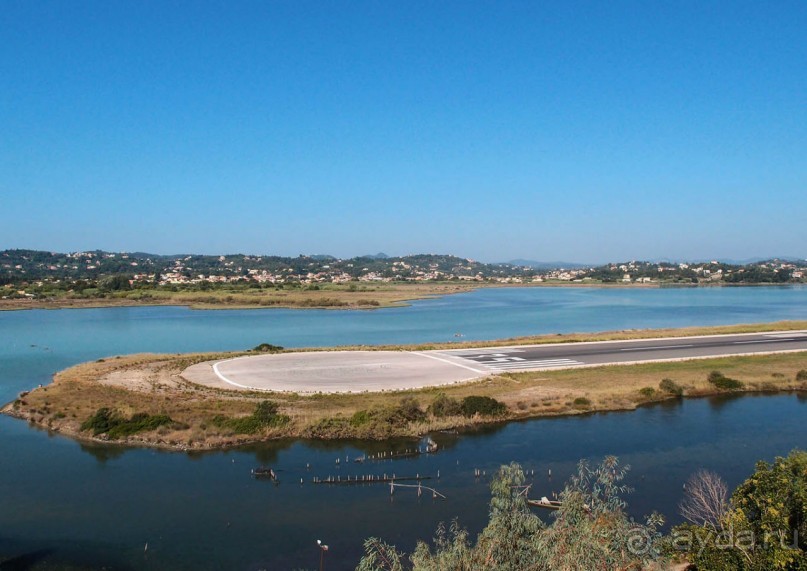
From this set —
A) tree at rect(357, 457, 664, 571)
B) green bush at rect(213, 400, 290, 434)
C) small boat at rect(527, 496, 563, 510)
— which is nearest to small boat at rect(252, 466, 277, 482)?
green bush at rect(213, 400, 290, 434)

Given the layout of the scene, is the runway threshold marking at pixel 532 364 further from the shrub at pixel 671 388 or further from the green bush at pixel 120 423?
the green bush at pixel 120 423

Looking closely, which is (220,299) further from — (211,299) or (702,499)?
(702,499)

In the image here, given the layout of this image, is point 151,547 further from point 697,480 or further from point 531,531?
point 697,480

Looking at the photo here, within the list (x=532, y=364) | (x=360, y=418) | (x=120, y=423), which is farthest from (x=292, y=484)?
(x=532, y=364)

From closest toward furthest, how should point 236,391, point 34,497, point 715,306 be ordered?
point 34,497, point 236,391, point 715,306

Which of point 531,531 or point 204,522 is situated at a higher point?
point 531,531

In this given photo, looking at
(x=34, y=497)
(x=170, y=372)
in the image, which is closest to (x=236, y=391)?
(x=170, y=372)
